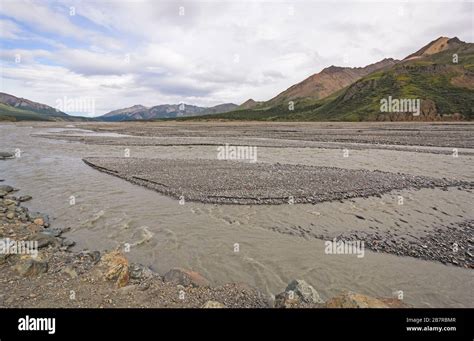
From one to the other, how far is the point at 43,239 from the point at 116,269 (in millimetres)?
4623

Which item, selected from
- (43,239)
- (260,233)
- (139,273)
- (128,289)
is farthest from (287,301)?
(43,239)

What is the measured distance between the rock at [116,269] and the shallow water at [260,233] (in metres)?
1.62

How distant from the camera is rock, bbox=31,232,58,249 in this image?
32.1ft

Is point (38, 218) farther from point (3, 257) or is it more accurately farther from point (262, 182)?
point (262, 182)

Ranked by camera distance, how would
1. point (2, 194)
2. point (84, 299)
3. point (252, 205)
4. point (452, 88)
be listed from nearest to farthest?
point (84, 299), point (252, 205), point (2, 194), point (452, 88)

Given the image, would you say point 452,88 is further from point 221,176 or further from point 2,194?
point 2,194

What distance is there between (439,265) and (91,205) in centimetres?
1677

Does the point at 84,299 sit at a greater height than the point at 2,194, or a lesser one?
lesser

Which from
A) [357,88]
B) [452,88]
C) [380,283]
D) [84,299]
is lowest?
[380,283]

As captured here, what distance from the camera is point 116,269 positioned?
7.51 m

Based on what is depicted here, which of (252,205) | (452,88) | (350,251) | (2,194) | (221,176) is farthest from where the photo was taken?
(452,88)

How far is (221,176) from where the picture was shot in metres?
21.6
